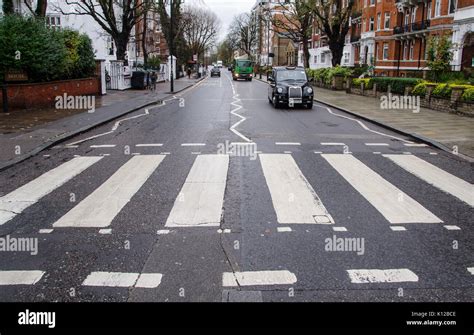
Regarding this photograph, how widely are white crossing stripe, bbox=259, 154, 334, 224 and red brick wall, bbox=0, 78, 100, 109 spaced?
12838 millimetres

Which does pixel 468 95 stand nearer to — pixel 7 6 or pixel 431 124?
pixel 431 124

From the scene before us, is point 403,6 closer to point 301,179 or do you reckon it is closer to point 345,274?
point 301,179

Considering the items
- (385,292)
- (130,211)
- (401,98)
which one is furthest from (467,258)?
(401,98)

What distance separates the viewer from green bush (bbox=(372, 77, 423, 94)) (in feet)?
75.4

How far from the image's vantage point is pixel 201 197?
691 centimetres

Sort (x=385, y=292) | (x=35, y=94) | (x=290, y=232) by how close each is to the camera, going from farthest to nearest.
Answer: (x=35, y=94)
(x=290, y=232)
(x=385, y=292)

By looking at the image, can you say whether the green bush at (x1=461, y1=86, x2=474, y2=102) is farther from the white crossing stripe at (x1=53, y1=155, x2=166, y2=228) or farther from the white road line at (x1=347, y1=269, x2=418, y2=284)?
the white road line at (x1=347, y1=269, x2=418, y2=284)

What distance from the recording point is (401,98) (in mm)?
23594

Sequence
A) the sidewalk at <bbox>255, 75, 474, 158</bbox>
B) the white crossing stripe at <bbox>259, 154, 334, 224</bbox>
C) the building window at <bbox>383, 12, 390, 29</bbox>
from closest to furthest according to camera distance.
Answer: the white crossing stripe at <bbox>259, 154, 334, 224</bbox>, the sidewalk at <bbox>255, 75, 474, 158</bbox>, the building window at <bbox>383, 12, 390, 29</bbox>

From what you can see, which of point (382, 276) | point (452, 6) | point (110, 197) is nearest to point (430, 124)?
point (110, 197)

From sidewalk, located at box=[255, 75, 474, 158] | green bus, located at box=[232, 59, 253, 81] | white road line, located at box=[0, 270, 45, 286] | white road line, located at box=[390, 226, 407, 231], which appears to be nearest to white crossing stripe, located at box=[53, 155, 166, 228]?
white road line, located at box=[0, 270, 45, 286]

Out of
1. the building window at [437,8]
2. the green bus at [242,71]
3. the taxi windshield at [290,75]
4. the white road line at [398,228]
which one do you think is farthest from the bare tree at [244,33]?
the white road line at [398,228]

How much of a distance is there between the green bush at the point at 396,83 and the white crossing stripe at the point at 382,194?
593 inches

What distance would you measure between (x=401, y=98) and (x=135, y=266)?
71.7 feet
